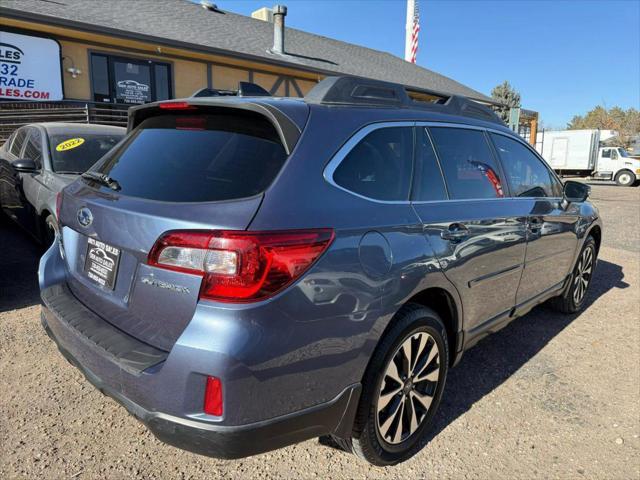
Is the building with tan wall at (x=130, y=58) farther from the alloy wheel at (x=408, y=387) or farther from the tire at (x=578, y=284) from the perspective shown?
the alloy wheel at (x=408, y=387)

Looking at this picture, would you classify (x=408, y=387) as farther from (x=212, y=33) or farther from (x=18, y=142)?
(x=212, y=33)

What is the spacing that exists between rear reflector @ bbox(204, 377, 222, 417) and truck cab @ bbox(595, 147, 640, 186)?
29545 millimetres

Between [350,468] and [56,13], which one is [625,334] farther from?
[56,13]

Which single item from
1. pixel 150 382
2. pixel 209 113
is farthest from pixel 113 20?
pixel 150 382

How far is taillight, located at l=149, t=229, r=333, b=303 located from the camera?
5.59ft

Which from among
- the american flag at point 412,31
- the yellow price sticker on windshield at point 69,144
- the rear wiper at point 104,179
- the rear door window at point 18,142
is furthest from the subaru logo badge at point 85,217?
the american flag at point 412,31

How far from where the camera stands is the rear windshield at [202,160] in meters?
1.91

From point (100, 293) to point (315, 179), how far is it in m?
1.08

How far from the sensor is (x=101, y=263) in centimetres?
212

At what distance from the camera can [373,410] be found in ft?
7.22

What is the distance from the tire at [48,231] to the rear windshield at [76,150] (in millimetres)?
A: 621

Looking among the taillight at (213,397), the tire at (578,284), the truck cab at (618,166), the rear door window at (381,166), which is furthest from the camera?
the truck cab at (618,166)

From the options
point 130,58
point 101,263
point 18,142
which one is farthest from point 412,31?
point 101,263

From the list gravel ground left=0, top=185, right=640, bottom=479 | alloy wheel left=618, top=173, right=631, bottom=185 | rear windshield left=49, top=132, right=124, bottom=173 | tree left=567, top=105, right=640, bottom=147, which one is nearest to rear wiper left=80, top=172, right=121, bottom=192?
gravel ground left=0, top=185, right=640, bottom=479
